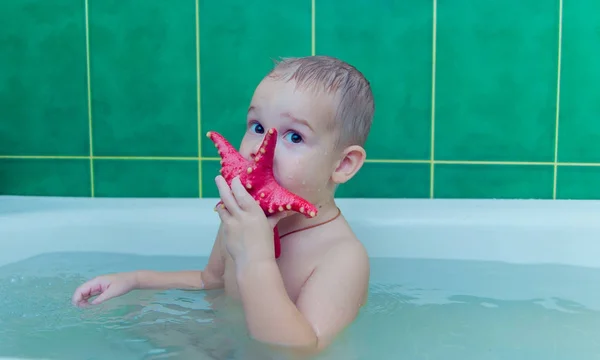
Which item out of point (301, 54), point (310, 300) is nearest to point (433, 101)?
point (301, 54)

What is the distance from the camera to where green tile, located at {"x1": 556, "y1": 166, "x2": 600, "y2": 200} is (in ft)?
6.13

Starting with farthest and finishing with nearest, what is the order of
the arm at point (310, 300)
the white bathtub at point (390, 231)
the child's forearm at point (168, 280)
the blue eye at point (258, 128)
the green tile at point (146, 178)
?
the green tile at point (146, 178), the white bathtub at point (390, 231), the child's forearm at point (168, 280), the blue eye at point (258, 128), the arm at point (310, 300)

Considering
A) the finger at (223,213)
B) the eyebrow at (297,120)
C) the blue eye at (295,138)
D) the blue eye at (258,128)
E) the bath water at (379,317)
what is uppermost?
the eyebrow at (297,120)

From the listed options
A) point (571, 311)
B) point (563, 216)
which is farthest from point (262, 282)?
point (563, 216)

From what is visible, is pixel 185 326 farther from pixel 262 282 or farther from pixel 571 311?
pixel 571 311

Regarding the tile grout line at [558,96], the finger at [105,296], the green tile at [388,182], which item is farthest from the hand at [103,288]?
the tile grout line at [558,96]

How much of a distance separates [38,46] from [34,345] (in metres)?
1.23

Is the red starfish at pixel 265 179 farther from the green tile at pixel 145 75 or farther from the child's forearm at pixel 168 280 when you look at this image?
the green tile at pixel 145 75

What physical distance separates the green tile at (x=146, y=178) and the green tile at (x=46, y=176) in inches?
1.9

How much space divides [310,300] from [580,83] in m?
1.24

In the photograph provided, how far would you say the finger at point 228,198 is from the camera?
2.99 feet

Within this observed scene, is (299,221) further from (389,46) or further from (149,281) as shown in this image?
(389,46)

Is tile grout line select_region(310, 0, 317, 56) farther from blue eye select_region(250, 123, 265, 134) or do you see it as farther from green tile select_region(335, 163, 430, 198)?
blue eye select_region(250, 123, 265, 134)

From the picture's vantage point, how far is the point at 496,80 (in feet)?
6.04
